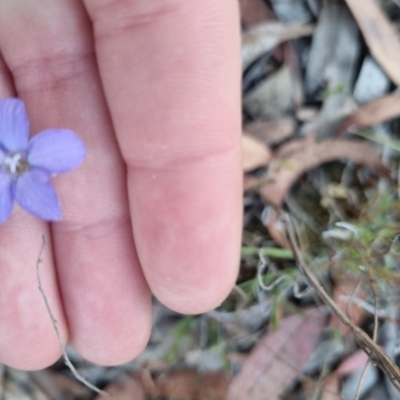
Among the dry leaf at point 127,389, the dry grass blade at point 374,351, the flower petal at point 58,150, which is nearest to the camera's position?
the dry grass blade at point 374,351

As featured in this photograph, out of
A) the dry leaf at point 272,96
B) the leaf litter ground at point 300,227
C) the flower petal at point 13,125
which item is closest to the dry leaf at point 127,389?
the leaf litter ground at point 300,227

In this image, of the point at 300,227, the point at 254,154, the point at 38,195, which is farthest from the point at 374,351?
the point at 38,195

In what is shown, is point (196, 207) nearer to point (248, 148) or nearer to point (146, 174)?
point (146, 174)

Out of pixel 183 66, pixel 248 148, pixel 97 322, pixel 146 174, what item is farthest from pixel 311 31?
pixel 97 322

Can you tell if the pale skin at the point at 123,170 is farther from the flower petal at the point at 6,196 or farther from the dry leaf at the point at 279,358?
the dry leaf at the point at 279,358

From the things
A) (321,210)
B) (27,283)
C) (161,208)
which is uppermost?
(161,208)

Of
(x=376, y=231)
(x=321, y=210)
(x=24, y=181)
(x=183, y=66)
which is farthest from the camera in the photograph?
(x=321, y=210)
